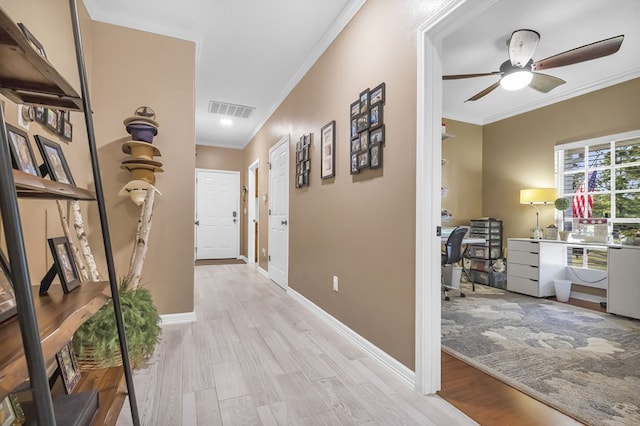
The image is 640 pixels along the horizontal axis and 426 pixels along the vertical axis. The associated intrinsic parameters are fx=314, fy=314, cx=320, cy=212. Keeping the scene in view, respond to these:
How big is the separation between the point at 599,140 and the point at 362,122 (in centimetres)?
359

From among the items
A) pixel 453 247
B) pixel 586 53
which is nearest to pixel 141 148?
pixel 453 247

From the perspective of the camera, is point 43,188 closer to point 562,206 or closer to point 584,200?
point 562,206

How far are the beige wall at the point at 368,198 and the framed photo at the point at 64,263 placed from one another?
161 centimetres

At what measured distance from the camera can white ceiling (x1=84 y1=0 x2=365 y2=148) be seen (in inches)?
103

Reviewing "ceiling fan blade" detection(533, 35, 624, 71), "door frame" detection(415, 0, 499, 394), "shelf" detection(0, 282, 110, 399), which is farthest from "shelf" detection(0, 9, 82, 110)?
"ceiling fan blade" detection(533, 35, 624, 71)

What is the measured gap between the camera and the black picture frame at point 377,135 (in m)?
2.14

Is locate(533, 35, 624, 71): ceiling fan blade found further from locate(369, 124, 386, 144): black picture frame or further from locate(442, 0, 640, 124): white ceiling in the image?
locate(369, 124, 386, 144): black picture frame

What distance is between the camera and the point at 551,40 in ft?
10.0

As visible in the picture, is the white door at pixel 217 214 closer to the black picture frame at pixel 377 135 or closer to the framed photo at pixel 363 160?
the framed photo at pixel 363 160

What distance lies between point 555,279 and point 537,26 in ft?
10.0

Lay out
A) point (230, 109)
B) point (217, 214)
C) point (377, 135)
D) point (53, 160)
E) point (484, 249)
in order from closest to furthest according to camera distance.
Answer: point (53, 160)
point (377, 135)
point (484, 249)
point (230, 109)
point (217, 214)

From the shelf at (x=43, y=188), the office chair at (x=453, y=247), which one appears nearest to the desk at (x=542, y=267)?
the office chair at (x=453, y=247)

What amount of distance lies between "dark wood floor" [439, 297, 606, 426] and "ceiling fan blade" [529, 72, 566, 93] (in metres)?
2.81

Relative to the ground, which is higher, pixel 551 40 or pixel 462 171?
pixel 551 40
